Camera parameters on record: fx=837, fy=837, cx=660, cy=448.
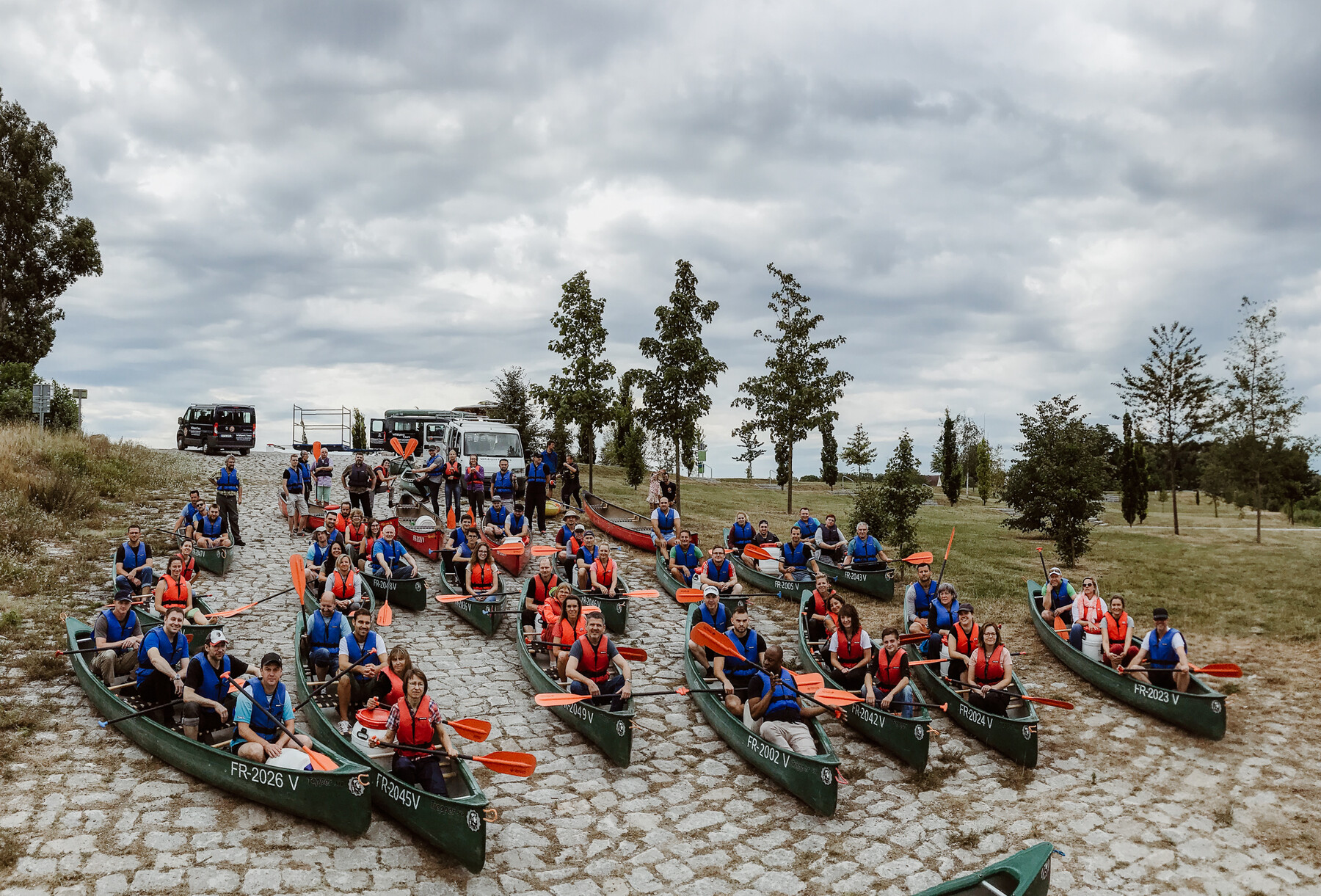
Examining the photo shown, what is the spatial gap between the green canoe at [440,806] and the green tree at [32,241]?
35353 mm

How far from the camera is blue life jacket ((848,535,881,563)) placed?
17250 millimetres

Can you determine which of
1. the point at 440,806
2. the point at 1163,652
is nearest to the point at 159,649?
the point at 440,806

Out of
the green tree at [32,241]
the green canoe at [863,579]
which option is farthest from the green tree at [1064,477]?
the green tree at [32,241]

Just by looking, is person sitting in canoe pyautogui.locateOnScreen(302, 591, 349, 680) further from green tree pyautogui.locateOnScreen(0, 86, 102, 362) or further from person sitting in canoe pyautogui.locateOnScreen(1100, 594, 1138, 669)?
green tree pyautogui.locateOnScreen(0, 86, 102, 362)

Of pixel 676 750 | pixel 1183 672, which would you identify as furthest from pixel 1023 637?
pixel 676 750

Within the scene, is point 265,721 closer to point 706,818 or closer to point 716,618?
point 706,818

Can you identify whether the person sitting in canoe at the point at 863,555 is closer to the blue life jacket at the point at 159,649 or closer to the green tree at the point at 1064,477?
the green tree at the point at 1064,477

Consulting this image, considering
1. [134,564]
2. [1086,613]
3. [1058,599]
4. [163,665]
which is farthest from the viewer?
[1058,599]

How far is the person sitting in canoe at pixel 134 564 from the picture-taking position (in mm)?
13273

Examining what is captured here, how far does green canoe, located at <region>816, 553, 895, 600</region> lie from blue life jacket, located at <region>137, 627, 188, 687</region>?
11303mm

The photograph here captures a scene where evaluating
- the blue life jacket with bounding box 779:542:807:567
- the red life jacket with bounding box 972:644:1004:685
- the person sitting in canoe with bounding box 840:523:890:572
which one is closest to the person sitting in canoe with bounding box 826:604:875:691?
the red life jacket with bounding box 972:644:1004:685

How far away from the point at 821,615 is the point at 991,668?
2.73 m

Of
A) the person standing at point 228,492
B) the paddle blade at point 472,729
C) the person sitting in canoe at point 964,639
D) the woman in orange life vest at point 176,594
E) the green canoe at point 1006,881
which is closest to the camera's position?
the green canoe at point 1006,881

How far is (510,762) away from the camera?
8.38 m
